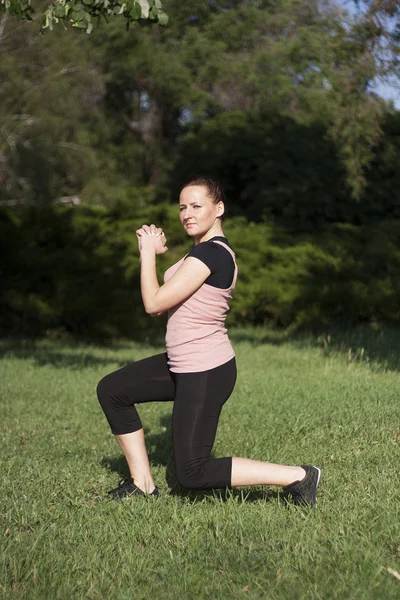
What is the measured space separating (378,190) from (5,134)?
1696 centimetres

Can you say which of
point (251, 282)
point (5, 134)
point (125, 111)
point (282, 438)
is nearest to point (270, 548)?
point (282, 438)

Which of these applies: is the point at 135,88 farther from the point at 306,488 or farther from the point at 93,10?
the point at 306,488

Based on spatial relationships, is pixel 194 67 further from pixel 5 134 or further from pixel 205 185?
pixel 205 185

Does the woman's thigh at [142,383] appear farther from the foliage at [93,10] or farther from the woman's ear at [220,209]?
the foliage at [93,10]

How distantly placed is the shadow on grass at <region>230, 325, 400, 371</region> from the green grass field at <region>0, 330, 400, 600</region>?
104 centimetres

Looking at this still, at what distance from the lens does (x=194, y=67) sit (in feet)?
115

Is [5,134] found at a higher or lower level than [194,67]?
lower

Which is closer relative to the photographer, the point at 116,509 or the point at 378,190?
the point at 116,509

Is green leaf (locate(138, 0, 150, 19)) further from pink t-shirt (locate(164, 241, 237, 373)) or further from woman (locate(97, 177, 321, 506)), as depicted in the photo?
pink t-shirt (locate(164, 241, 237, 373))

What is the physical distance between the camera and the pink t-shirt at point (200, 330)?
418cm

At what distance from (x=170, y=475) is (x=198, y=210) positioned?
2011mm

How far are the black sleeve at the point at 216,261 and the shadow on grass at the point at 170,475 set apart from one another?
3.80ft

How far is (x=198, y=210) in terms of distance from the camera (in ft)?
14.1

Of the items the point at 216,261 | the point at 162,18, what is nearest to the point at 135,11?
the point at 162,18
